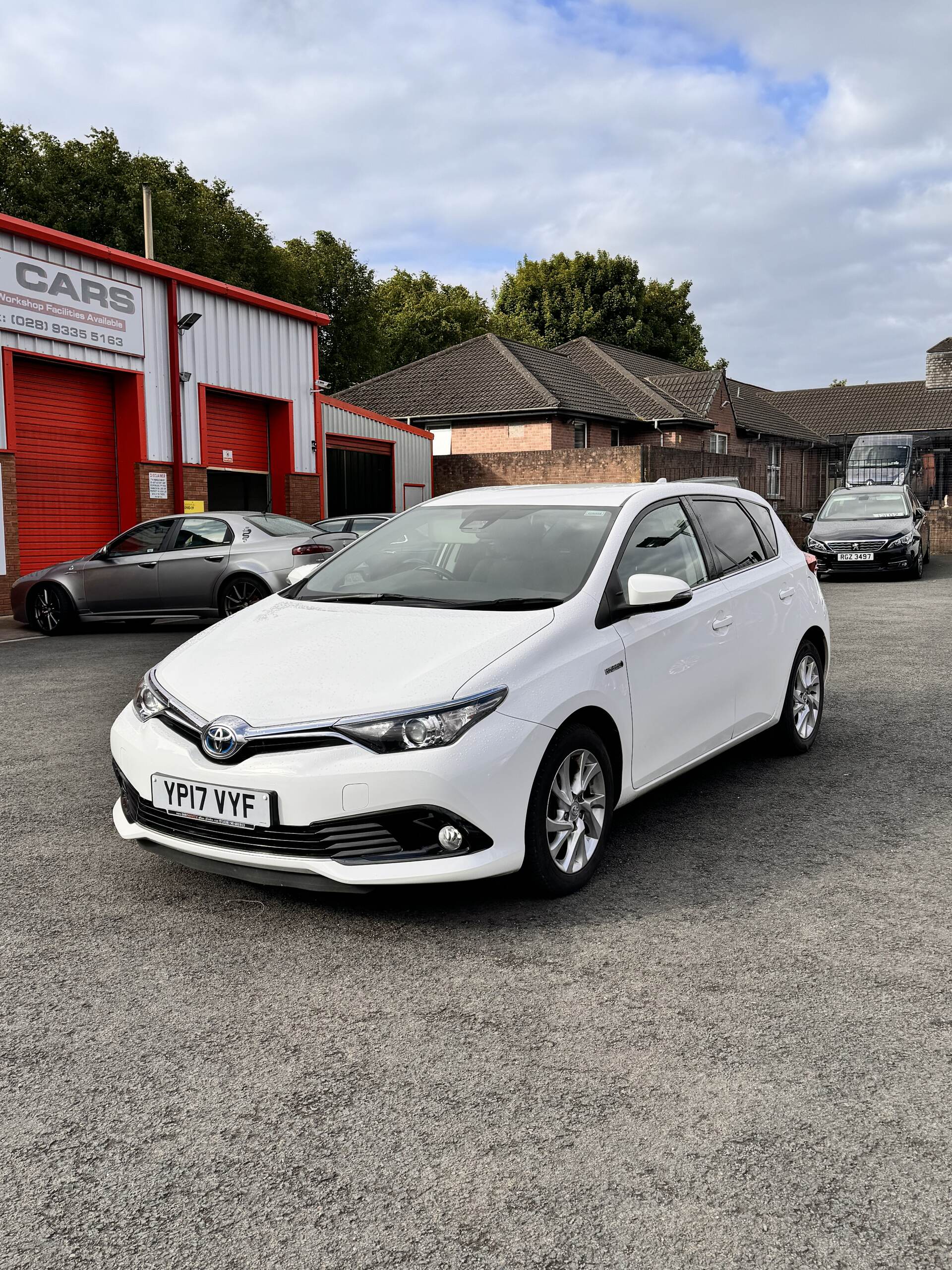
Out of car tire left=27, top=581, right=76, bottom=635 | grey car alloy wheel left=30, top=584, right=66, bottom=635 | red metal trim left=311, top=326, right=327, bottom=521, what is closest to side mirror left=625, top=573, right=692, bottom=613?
car tire left=27, top=581, right=76, bottom=635

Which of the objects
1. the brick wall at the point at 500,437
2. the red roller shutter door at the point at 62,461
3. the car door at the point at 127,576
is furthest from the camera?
the brick wall at the point at 500,437

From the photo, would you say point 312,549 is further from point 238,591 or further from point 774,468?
point 774,468

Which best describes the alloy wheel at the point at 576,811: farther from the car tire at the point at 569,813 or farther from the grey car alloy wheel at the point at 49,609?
the grey car alloy wheel at the point at 49,609

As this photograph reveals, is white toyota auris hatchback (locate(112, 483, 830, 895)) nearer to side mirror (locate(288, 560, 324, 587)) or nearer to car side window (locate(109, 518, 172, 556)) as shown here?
side mirror (locate(288, 560, 324, 587))

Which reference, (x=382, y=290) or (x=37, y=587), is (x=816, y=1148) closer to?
(x=37, y=587)

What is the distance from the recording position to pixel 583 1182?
2447mm

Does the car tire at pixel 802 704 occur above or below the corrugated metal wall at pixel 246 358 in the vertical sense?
below

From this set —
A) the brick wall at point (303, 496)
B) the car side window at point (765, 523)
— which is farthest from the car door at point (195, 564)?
the brick wall at point (303, 496)

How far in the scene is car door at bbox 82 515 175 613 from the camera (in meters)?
13.3

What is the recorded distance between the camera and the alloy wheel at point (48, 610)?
13547 mm

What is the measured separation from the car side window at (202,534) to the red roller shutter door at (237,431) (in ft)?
22.5

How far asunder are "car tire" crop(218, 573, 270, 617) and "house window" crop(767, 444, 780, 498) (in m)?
37.2

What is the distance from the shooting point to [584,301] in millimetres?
56656

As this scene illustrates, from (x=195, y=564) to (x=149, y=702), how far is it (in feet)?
29.6
